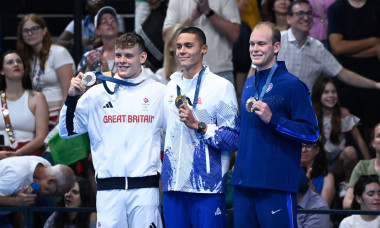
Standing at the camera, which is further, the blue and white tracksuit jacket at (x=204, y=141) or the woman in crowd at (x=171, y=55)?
the woman in crowd at (x=171, y=55)

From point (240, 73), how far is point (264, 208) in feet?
11.8

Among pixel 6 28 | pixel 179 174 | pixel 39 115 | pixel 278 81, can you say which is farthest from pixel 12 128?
pixel 278 81

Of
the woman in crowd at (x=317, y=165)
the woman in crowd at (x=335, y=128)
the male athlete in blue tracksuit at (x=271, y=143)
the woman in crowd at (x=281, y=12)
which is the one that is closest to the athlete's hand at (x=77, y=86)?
the male athlete in blue tracksuit at (x=271, y=143)

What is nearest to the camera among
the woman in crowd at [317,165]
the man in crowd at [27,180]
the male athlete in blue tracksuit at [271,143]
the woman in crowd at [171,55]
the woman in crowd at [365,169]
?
the male athlete in blue tracksuit at [271,143]

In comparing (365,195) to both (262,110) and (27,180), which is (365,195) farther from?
(27,180)

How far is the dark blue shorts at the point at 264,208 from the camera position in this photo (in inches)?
220

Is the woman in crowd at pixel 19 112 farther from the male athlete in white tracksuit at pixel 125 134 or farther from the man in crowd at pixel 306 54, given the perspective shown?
the man in crowd at pixel 306 54

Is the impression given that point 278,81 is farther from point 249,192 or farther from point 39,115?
point 39,115

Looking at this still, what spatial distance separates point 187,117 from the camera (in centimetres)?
571

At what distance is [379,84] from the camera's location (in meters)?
7.98

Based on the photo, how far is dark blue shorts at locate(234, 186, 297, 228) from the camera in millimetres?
5582

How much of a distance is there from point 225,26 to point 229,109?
101 inches

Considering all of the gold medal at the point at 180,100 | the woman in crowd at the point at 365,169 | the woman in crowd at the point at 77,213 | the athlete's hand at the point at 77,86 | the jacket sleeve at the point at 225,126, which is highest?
the athlete's hand at the point at 77,86

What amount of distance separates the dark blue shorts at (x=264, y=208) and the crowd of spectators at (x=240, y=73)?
167 cm
